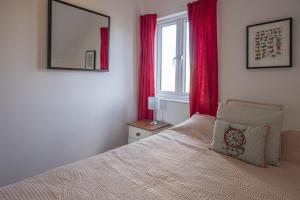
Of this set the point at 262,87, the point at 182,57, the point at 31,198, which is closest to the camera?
the point at 31,198

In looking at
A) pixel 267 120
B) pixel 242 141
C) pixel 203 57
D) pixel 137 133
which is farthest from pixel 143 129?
pixel 267 120

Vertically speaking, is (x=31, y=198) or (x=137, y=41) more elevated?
(x=137, y=41)

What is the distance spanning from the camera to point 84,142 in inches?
A: 96.6

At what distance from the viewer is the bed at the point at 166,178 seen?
1.00 m

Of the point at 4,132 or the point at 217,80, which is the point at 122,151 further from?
the point at 217,80

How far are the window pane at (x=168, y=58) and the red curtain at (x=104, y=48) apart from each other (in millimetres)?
832

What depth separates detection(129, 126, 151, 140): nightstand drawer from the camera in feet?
8.19

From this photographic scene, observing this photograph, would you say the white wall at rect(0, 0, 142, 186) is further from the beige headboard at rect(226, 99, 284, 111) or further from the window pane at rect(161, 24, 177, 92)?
the beige headboard at rect(226, 99, 284, 111)

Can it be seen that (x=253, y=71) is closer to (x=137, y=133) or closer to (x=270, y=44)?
(x=270, y=44)

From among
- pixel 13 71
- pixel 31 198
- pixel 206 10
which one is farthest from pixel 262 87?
pixel 13 71

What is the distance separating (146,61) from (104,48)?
0.65m

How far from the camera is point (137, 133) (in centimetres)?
260

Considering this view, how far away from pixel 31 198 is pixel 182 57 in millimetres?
2235

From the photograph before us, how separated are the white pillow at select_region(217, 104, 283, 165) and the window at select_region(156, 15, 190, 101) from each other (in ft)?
3.25
